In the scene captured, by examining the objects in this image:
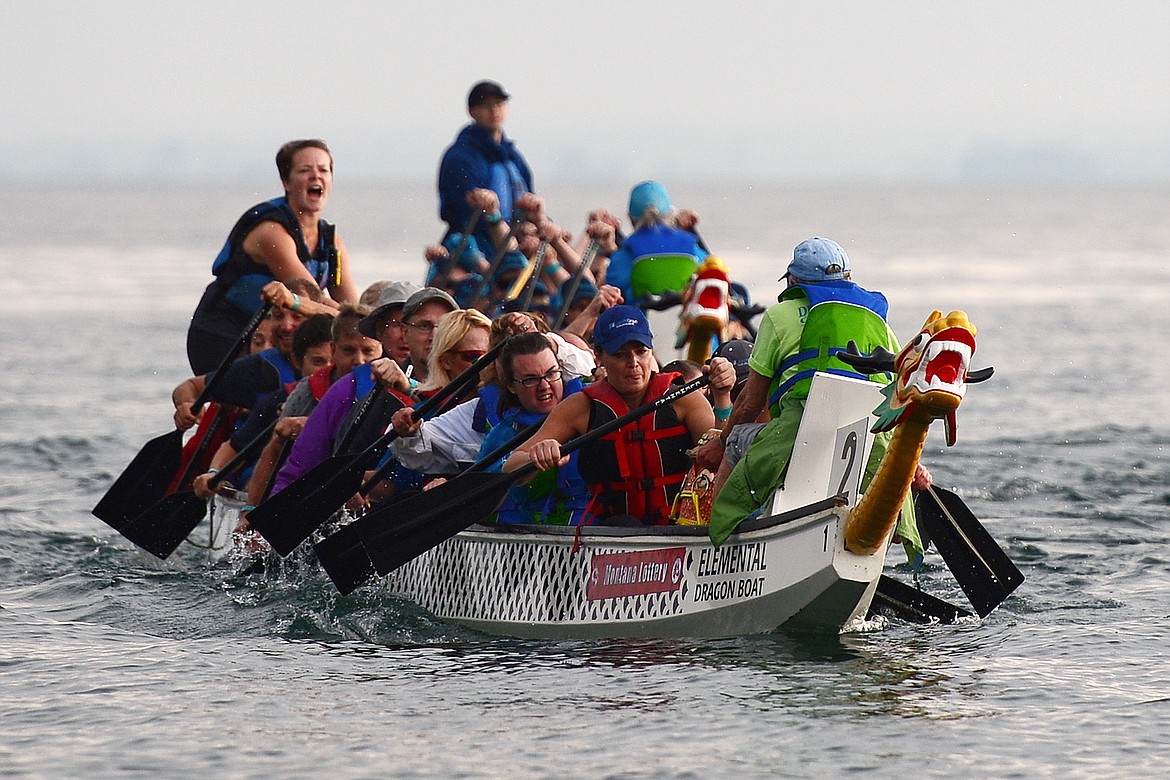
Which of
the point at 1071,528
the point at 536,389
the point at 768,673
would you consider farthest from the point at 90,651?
the point at 1071,528

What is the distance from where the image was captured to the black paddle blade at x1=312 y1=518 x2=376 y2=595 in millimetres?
8656

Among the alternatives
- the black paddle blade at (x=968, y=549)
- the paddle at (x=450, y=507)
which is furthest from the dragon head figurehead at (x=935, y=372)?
the black paddle blade at (x=968, y=549)

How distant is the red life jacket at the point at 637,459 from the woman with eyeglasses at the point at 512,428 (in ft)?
0.48

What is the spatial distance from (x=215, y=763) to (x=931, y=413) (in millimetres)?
2979

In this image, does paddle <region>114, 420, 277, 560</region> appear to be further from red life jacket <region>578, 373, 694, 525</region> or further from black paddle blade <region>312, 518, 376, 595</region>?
red life jacket <region>578, 373, 694, 525</region>

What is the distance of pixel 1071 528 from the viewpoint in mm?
11898

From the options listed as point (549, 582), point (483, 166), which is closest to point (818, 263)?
point (549, 582)

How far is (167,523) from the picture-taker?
35.2 ft

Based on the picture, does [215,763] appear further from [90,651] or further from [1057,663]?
[1057,663]

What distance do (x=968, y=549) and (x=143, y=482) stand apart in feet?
18.0

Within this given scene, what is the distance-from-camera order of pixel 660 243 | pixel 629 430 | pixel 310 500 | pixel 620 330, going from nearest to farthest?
pixel 620 330
pixel 629 430
pixel 310 500
pixel 660 243

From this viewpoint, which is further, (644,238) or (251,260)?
(644,238)

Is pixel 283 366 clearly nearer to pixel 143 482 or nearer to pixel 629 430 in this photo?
pixel 143 482

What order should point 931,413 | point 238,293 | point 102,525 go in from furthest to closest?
point 102,525 → point 238,293 → point 931,413
